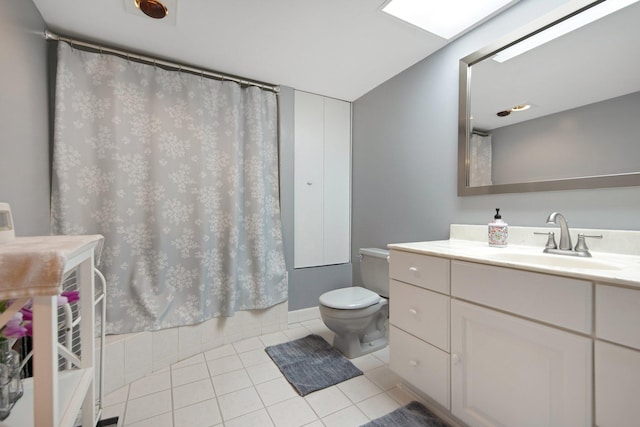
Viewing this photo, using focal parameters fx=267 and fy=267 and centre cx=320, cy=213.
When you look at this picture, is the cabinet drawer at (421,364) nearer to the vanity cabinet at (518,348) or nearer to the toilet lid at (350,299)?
the vanity cabinet at (518,348)

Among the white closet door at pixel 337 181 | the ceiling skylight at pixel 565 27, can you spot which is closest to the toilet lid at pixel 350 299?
the white closet door at pixel 337 181

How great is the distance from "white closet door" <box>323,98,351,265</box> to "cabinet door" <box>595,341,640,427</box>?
191 cm

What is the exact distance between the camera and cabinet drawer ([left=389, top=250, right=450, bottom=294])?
1178 mm

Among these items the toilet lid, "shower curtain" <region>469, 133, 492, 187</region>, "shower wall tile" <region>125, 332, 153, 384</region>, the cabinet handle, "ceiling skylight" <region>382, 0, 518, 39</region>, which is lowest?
"shower wall tile" <region>125, 332, 153, 384</region>

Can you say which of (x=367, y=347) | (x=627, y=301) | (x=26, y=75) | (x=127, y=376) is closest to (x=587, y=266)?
(x=627, y=301)

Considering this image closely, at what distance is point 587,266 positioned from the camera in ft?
3.45

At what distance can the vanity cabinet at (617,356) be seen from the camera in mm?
688

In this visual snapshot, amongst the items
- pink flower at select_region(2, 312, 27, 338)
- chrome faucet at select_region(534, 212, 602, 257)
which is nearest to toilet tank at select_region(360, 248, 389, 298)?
chrome faucet at select_region(534, 212, 602, 257)

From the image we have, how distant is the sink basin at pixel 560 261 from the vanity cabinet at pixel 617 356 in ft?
0.73

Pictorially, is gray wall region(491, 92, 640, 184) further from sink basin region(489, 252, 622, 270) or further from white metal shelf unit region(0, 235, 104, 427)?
white metal shelf unit region(0, 235, 104, 427)

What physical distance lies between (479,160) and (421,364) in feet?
3.76

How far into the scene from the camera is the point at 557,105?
122cm

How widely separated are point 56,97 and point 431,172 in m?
2.31

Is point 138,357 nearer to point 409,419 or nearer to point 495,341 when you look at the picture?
point 409,419
